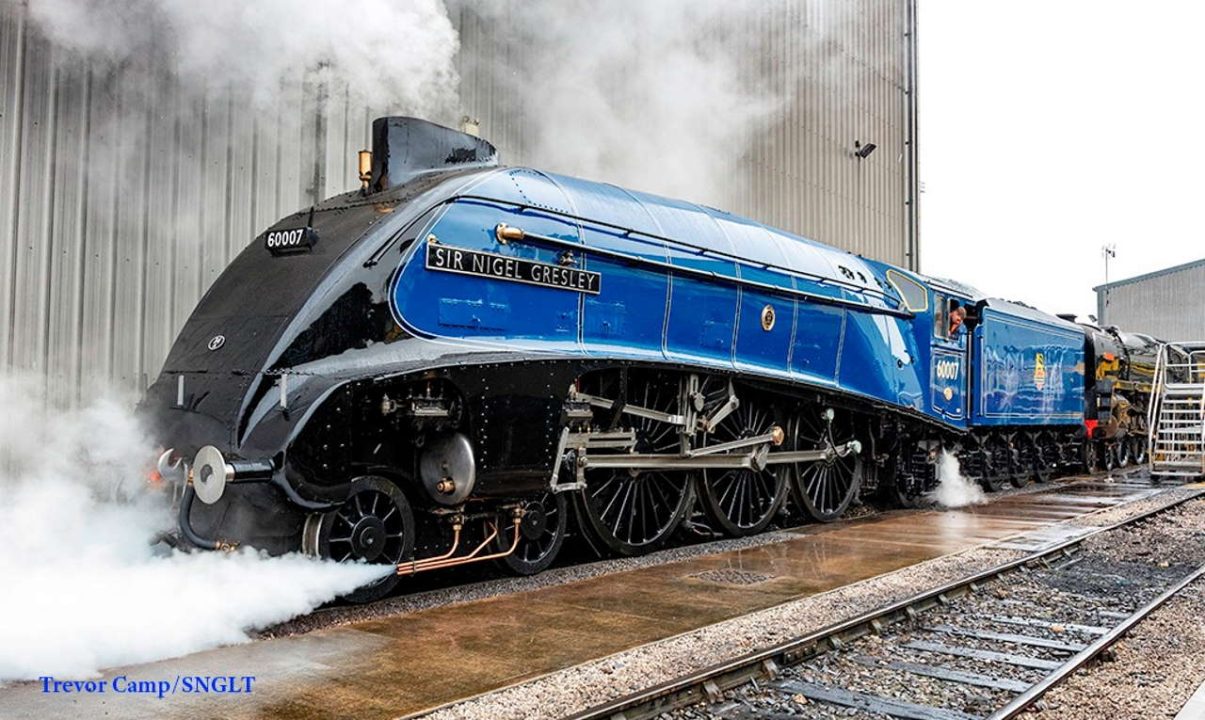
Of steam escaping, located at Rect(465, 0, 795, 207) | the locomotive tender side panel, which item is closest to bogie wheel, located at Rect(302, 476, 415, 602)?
steam escaping, located at Rect(465, 0, 795, 207)

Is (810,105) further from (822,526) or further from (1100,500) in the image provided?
(822,526)

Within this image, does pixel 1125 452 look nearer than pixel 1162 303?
Yes

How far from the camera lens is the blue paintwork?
6121mm

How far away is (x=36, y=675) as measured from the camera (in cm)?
409

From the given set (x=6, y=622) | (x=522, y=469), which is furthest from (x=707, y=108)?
(x=6, y=622)

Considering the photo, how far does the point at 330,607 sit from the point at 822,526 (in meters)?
5.52

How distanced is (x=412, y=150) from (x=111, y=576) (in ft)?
10.9

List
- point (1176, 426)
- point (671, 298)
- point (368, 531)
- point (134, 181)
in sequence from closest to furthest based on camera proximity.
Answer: point (368, 531) < point (671, 298) < point (134, 181) < point (1176, 426)

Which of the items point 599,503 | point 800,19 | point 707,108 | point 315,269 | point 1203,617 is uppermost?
point 800,19

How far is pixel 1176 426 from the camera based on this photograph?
1809 cm

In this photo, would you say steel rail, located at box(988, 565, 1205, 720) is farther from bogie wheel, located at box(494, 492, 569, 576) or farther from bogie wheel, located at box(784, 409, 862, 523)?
bogie wheel, located at box(784, 409, 862, 523)

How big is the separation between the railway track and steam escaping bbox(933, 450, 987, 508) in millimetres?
5103

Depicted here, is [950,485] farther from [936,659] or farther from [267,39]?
[267,39]

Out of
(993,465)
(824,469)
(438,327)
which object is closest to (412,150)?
(438,327)
